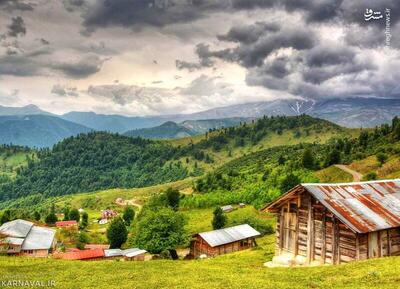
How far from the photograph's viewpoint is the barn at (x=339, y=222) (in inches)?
1449

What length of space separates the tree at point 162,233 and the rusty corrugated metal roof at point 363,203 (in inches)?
1723

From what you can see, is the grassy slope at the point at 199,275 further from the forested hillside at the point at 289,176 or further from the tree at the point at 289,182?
the tree at the point at 289,182

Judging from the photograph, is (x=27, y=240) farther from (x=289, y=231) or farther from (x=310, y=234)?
(x=310, y=234)

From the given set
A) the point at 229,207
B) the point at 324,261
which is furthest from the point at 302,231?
the point at 229,207

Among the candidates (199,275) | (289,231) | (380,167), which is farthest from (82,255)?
(380,167)

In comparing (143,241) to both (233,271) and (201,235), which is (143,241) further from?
(233,271)

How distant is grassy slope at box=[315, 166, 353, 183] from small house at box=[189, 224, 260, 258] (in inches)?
2293

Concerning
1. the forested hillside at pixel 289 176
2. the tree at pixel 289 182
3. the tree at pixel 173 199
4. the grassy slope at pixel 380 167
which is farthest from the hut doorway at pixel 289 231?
the tree at pixel 173 199

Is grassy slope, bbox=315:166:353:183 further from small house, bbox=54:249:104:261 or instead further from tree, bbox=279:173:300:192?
small house, bbox=54:249:104:261

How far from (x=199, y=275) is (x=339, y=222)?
14.1 meters

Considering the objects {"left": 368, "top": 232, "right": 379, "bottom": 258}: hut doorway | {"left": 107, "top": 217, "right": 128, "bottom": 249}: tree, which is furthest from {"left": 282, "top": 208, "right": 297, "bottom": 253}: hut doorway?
{"left": 107, "top": 217, "right": 128, "bottom": 249}: tree

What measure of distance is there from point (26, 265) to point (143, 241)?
38.8 metres

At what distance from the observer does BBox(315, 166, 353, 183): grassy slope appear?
433ft

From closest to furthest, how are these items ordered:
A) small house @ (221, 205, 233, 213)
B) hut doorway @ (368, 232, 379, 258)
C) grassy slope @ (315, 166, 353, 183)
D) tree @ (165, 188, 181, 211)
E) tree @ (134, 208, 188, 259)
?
hut doorway @ (368, 232, 379, 258)
tree @ (134, 208, 188, 259)
grassy slope @ (315, 166, 353, 183)
small house @ (221, 205, 233, 213)
tree @ (165, 188, 181, 211)
